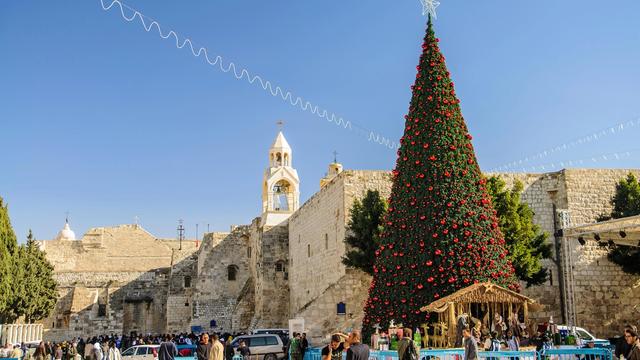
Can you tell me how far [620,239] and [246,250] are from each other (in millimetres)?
20412

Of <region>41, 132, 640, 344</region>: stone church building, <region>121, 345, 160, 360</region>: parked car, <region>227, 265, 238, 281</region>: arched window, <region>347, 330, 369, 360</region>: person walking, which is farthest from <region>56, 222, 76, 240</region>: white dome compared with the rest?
<region>347, 330, 369, 360</region>: person walking

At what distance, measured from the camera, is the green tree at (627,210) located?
20609 mm

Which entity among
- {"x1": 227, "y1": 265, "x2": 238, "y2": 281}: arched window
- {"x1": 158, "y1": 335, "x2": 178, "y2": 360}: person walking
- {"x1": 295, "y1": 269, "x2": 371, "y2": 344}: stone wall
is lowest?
{"x1": 158, "y1": 335, "x2": 178, "y2": 360}: person walking

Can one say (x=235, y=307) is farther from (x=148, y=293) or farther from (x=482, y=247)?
(x=482, y=247)

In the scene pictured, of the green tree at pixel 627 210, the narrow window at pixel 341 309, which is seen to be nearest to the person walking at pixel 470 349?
the narrow window at pixel 341 309

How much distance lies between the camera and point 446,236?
1429 cm

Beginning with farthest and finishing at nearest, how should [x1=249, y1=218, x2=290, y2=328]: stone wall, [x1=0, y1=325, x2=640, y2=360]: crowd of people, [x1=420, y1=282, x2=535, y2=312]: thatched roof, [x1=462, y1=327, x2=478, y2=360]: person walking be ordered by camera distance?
[x1=249, y1=218, x2=290, y2=328]: stone wall < [x1=420, y1=282, x2=535, y2=312]: thatched roof < [x1=462, y1=327, x2=478, y2=360]: person walking < [x1=0, y1=325, x2=640, y2=360]: crowd of people

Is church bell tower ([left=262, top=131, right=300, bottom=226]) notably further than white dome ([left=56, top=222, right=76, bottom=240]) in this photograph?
No

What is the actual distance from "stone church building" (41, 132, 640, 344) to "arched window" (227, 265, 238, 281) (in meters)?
0.05

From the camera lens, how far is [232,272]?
34125 mm

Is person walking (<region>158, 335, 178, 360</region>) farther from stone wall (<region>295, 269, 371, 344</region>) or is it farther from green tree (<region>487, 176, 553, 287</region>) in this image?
green tree (<region>487, 176, 553, 287</region>)

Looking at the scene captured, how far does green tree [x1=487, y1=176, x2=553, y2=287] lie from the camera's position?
18922 mm

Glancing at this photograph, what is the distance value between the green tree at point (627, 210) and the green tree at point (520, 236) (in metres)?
2.41

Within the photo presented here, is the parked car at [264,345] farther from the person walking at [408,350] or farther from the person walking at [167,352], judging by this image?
the person walking at [408,350]
